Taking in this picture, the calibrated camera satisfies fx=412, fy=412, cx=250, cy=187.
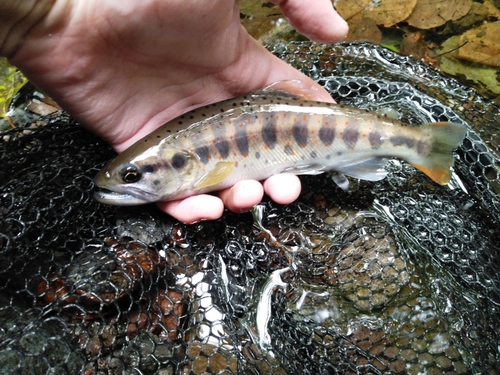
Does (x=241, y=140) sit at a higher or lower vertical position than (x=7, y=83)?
higher

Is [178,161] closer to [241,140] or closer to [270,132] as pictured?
[241,140]

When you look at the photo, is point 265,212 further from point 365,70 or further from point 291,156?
point 365,70

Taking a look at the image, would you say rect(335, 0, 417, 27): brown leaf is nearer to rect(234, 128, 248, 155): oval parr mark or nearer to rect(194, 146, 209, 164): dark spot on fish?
rect(234, 128, 248, 155): oval parr mark

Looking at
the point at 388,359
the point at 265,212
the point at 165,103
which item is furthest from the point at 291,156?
the point at 388,359

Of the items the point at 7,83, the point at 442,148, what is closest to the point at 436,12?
the point at 442,148

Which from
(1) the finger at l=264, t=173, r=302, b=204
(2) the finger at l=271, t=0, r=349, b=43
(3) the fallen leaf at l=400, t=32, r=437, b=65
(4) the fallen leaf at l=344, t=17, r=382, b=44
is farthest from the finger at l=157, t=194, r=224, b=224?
(3) the fallen leaf at l=400, t=32, r=437, b=65

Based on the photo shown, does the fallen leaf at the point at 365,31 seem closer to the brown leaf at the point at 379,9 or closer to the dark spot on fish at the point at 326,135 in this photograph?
the brown leaf at the point at 379,9
